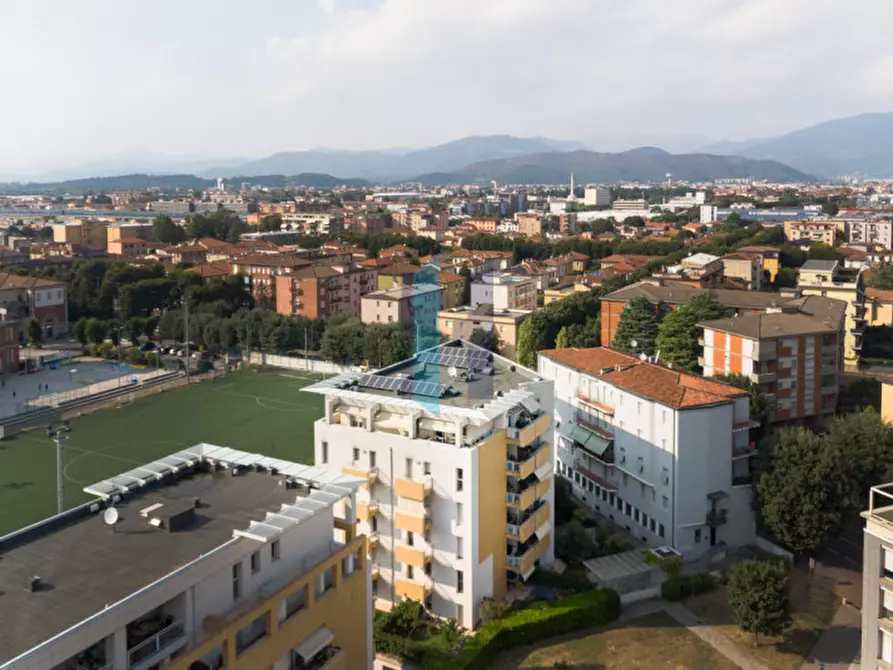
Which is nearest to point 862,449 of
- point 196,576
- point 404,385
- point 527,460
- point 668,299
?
point 527,460

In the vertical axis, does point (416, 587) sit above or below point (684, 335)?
below

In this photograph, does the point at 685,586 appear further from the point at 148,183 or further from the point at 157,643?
the point at 148,183

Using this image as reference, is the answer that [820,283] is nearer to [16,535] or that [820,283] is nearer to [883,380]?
[883,380]

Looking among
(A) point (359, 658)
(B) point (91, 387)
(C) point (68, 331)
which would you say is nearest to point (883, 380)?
(A) point (359, 658)

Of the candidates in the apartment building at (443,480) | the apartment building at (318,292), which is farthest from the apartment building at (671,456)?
the apartment building at (318,292)

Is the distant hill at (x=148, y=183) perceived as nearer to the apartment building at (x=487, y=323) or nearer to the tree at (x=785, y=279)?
the apartment building at (x=487, y=323)
